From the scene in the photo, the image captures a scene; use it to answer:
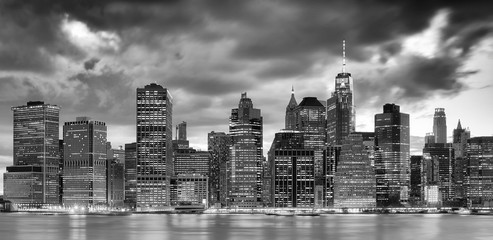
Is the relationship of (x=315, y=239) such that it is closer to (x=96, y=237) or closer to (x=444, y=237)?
(x=444, y=237)

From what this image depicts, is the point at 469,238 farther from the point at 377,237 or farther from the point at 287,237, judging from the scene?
the point at 287,237

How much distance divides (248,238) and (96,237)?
29.4 metres

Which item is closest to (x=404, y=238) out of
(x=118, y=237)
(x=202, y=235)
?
(x=202, y=235)

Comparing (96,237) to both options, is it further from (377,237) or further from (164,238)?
(377,237)

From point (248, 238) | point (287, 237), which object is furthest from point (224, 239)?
point (287, 237)

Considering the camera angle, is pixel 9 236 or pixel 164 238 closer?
pixel 164 238

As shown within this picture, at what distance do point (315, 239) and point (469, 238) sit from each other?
30440 mm

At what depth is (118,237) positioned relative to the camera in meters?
138

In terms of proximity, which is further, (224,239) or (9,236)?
(9,236)

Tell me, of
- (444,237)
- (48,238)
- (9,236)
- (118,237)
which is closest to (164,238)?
(118,237)

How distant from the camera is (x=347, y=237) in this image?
14288cm

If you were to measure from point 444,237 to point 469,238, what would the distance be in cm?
556

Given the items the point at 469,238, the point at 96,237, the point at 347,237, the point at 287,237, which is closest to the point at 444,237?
the point at 469,238

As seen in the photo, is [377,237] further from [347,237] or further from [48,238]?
[48,238]
